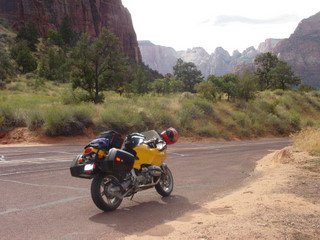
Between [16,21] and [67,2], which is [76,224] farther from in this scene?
[67,2]

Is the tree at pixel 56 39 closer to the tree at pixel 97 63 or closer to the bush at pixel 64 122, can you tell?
the tree at pixel 97 63


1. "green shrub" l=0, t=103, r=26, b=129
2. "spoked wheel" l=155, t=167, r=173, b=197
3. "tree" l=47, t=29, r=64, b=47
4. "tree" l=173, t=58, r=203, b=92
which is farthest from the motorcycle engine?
"tree" l=47, t=29, r=64, b=47

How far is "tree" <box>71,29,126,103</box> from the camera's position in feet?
93.5

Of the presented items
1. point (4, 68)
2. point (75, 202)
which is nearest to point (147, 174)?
point (75, 202)

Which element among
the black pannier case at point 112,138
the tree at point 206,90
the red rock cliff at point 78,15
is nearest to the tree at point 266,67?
the tree at point 206,90

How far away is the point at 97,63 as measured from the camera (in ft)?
95.1

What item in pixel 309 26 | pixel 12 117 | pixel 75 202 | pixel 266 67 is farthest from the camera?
pixel 309 26

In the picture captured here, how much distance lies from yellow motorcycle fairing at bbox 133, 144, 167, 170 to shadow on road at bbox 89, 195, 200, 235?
2.71ft

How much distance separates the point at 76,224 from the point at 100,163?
3.56 ft

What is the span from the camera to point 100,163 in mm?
5520

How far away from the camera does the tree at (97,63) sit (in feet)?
Answer: 93.5

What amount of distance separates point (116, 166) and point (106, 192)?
1.83ft

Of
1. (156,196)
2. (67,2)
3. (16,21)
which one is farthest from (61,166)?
(67,2)

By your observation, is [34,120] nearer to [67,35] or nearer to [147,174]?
[147,174]
